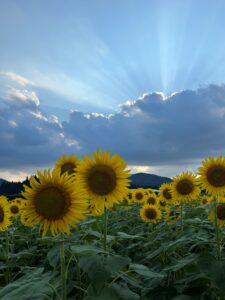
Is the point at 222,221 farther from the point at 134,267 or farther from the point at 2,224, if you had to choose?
the point at 2,224

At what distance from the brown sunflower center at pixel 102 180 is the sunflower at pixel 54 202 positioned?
645 mm

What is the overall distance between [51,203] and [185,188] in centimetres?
435

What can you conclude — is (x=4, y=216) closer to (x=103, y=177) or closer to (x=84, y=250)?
(x=103, y=177)

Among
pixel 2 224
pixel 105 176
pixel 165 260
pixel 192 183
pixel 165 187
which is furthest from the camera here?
pixel 165 187

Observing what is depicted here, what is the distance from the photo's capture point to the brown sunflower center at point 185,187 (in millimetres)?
7909

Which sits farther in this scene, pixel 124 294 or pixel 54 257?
pixel 54 257

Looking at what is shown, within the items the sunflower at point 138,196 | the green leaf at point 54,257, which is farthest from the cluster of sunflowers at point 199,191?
the green leaf at point 54,257

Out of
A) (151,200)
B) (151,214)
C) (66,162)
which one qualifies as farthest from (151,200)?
(66,162)

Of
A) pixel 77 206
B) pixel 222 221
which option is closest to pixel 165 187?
pixel 222 221

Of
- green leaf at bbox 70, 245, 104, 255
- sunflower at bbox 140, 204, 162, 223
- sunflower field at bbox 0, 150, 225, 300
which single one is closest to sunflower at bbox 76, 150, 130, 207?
sunflower field at bbox 0, 150, 225, 300

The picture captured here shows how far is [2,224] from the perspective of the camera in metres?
7.09

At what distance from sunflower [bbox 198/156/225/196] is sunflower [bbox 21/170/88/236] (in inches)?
110

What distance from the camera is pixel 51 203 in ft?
13.3

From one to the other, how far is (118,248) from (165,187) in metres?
2.74
